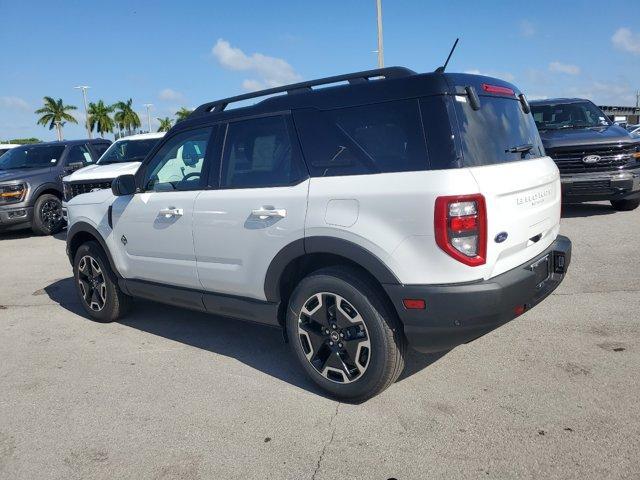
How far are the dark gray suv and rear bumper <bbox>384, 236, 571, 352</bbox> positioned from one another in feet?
31.6

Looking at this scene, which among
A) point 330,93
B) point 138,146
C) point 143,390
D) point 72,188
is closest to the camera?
point 330,93

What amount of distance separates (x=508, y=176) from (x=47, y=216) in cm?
1041

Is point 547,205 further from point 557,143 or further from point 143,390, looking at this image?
point 557,143

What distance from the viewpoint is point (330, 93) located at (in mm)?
3311

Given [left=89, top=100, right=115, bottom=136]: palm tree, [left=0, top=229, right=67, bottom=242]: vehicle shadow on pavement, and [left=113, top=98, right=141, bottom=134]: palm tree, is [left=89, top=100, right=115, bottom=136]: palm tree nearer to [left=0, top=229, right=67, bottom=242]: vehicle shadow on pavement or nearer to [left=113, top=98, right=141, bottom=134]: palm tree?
[left=113, top=98, right=141, bottom=134]: palm tree

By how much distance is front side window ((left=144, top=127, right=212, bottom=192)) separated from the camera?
4.09 meters

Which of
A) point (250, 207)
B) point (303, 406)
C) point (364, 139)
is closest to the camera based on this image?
point (364, 139)

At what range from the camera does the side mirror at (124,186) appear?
448cm

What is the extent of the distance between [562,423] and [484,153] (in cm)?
156

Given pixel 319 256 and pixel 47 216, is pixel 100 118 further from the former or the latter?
pixel 319 256

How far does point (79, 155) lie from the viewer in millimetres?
11859

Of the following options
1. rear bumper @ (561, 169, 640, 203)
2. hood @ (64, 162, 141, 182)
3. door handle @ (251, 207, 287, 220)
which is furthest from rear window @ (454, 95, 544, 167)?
hood @ (64, 162, 141, 182)

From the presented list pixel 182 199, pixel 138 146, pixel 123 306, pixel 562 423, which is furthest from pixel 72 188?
pixel 562 423

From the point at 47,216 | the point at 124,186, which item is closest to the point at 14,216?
the point at 47,216
